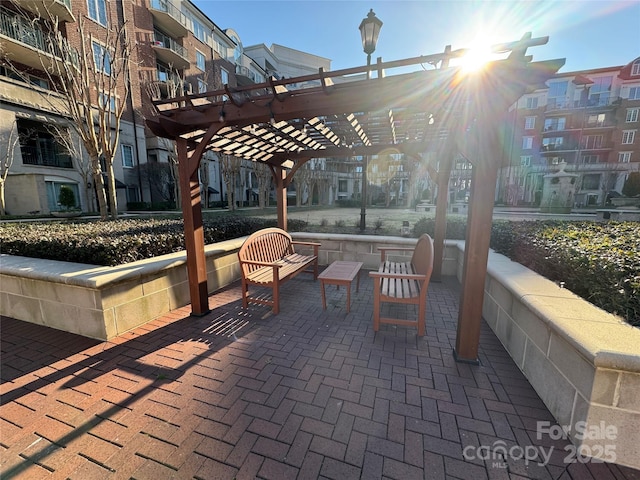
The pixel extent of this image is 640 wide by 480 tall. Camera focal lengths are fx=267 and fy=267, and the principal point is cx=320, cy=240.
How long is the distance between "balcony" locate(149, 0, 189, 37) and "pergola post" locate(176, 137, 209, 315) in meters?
24.4

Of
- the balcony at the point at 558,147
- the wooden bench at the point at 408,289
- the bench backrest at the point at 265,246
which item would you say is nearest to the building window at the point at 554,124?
the balcony at the point at 558,147

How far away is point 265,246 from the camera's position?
475cm

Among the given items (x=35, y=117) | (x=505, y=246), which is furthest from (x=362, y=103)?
(x=35, y=117)

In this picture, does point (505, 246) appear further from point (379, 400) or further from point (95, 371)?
point (95, 371)

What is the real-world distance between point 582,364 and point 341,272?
9.68 feet

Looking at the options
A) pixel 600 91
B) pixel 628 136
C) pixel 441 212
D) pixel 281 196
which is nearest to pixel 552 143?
pixel 628 136

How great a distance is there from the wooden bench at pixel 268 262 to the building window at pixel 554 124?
41723 millimetres

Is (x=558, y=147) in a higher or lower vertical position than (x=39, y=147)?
higher

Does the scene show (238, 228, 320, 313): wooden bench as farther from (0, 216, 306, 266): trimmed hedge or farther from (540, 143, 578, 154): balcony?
(540, 143, 578, 154): balcony

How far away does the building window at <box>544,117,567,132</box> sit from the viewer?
32156mm

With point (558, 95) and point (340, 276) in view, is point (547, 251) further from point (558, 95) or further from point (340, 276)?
point (558, 95)

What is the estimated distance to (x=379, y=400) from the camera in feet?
7.44

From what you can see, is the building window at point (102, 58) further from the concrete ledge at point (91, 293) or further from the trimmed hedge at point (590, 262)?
the trimmed hedge at point (590, 262)

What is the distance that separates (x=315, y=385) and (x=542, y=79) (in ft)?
10.6
